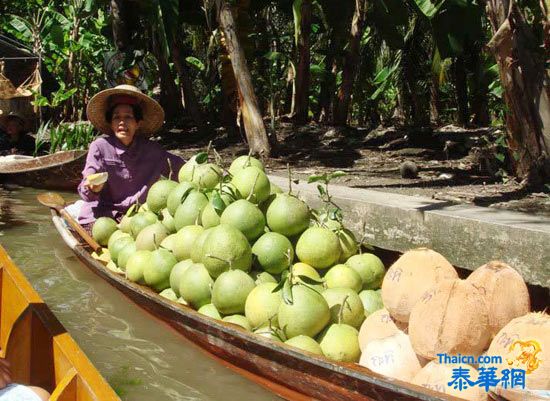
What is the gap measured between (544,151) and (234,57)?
380cm

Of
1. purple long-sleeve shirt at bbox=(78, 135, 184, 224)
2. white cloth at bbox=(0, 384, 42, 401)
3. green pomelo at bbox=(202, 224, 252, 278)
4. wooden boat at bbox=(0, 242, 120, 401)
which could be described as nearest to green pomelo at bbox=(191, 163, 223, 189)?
green pomelo at bbox=(202, 224, 252, 278)

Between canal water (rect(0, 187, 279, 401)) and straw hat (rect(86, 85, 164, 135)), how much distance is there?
1.18 m

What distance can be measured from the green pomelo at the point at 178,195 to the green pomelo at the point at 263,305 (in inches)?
40.3

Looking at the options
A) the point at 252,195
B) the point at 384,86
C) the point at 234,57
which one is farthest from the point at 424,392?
the point at 384,86

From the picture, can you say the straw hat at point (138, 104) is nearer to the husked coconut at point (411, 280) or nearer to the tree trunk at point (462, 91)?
the husked coconut at point (411, 280)

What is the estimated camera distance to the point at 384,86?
52.6ft

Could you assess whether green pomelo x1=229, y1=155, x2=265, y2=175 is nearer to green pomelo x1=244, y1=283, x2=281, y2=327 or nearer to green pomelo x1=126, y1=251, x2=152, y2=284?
green pomelo x1=126, y1=251, x2=152, y2=284

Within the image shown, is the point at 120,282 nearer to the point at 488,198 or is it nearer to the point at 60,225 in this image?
the point at 60,225

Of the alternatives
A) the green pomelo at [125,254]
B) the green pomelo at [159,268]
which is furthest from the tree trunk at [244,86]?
the green pomelo at [159,268]

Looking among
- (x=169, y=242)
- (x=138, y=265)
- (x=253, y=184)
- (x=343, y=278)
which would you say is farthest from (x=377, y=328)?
(x=138, y=265)

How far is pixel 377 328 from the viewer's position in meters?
3.01

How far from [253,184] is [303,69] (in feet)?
25.5

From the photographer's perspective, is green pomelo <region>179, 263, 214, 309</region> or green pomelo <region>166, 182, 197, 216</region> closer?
green pomelo <region>179, 263, 214, 309</region>

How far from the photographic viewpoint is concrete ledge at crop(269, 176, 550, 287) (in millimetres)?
3367
